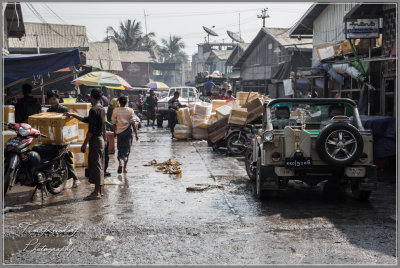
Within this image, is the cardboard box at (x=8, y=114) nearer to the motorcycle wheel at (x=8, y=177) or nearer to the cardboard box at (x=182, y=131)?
the motorcycle wheel at (x=8, y=177)

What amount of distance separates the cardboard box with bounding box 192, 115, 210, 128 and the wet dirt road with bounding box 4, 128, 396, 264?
8.14 m

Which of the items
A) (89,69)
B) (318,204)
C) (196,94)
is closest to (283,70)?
(196,94)

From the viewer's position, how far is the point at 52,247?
529 cm

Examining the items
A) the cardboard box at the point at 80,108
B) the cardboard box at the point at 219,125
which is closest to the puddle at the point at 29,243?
the cardboard box at the point at 80,108

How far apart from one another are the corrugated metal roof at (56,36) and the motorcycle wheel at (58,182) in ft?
88.7

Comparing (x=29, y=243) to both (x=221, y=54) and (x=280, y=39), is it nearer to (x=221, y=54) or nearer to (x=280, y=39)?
(x=280, y=39)

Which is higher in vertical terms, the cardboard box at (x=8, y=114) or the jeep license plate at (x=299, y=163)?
the cardboard box at (x=8, y=114)

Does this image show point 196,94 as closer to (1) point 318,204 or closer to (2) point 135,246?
(1) point 318,204

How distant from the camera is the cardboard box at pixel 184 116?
58.9ft

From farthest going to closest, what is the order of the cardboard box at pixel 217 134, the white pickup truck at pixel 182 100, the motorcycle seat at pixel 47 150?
the white pickup truck at pixel 182 100 → the cardboard box at pixel 217 134 → the motorcycle seat at pixel 47 150

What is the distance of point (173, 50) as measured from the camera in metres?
76.6

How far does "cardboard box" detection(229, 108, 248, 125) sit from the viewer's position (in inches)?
527

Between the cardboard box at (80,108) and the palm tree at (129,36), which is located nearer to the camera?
the cardboard box at (80,108)

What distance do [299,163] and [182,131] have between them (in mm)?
11091
